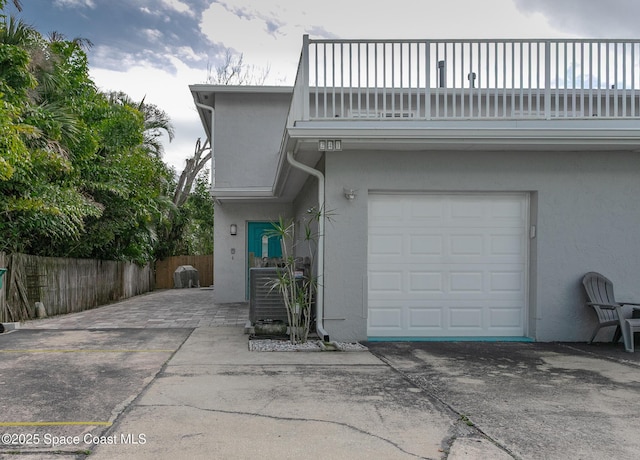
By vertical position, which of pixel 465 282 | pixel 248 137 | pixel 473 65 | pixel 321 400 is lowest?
pixel 321 400

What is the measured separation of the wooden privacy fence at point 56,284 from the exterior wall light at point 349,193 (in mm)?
6429

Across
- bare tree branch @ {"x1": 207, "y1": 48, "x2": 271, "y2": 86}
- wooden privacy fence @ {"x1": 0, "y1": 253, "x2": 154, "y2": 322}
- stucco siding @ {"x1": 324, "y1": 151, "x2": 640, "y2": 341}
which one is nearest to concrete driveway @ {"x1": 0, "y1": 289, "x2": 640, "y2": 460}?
stucco siding @ {"x1": 324, "y1": 151, "x2": 640, "y2": 341}

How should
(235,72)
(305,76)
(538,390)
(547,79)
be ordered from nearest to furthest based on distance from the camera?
(538,390) → (305,76) → (547,79) → (235,72)

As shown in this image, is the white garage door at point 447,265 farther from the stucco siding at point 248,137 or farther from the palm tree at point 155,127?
the palm tree at point 155,127

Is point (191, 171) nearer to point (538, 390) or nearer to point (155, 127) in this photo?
point (155, 127)

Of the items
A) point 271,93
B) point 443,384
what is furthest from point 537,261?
point 271,93

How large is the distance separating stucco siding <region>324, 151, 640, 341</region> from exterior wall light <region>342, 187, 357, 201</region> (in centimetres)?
13

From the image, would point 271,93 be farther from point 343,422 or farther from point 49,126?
point 343,422

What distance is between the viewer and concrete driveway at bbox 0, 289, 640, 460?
3607 millimetres

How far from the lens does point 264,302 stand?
8422mm

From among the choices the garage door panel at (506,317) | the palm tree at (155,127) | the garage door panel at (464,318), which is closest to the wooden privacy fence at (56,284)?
the palm tree at (155,127)

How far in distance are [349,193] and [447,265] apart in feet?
6.05

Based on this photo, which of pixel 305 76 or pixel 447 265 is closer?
pixel 305 76

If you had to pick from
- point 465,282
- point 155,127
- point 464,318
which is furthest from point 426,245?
point 155,127
